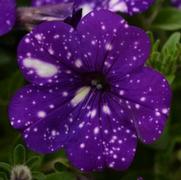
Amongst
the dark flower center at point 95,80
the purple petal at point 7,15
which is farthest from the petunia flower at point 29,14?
the dark flower center at point 95,80

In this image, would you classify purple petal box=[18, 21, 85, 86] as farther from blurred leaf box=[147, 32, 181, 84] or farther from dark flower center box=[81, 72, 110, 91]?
blurred leaf box=[147, 32, 181, 84]

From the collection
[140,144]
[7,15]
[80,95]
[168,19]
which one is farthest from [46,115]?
[168,19]

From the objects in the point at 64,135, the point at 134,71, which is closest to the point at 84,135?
the point at 64,135

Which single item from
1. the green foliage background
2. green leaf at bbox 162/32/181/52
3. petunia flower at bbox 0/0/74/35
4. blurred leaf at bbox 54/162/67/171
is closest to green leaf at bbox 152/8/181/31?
the green foliage background

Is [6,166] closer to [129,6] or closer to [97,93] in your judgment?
[97,93]

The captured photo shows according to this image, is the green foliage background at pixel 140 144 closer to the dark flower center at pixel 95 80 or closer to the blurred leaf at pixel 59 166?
the blurred leaf at pixel 59 166
